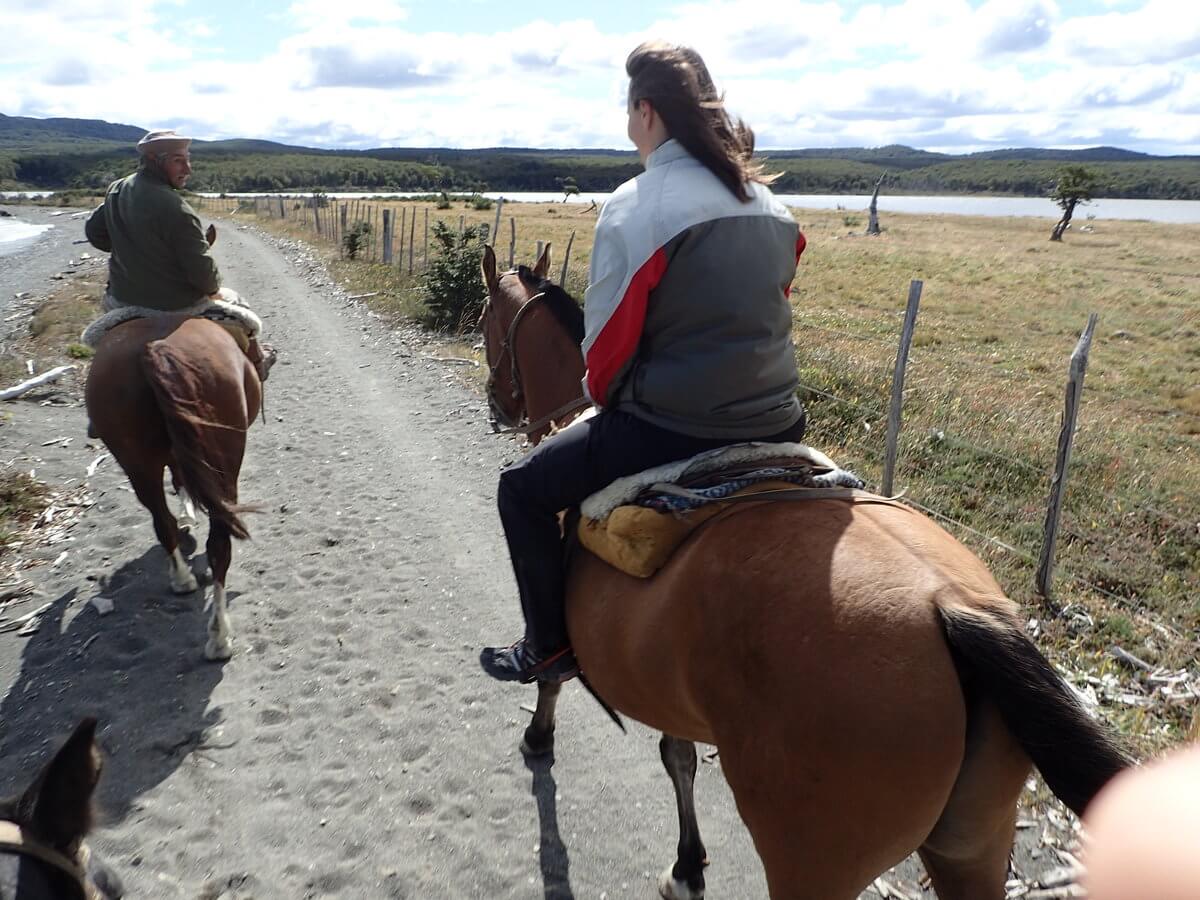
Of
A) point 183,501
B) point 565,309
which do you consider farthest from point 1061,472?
point 183,501

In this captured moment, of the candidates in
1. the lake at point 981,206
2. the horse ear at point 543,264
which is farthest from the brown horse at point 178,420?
the lake at point 981,206

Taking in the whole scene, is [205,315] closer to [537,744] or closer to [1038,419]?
[537,744]

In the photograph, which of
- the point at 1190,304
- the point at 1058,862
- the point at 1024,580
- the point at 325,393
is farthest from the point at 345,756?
the point at 1190,304

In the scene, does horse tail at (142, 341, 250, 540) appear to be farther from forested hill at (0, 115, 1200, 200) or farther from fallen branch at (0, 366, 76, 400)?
forested hill at (0, 115, 1200, 200)

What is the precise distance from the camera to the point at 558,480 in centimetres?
279

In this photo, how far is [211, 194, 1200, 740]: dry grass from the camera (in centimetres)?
518

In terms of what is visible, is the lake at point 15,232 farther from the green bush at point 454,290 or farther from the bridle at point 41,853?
the bridle at point 41,853

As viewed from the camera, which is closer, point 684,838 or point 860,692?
point 860,692

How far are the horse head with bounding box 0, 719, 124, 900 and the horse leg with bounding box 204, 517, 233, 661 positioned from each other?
9.57 ft

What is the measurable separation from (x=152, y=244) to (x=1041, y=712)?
5.79 metres

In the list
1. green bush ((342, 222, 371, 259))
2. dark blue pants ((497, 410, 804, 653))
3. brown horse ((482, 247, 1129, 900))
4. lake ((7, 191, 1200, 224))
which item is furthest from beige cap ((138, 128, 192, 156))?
lake ((7, 191, 1200, 224))

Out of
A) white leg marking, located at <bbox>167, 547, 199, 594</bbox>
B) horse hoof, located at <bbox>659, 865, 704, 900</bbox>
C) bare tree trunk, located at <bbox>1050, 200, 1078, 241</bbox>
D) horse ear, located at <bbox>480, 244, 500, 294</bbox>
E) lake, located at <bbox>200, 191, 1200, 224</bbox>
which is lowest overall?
horse hoof, located at <bbox>659, 865, 704, 900</bbox>

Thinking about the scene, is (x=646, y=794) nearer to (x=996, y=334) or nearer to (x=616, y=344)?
(x=616, y=344)

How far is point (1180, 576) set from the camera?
536 cm
